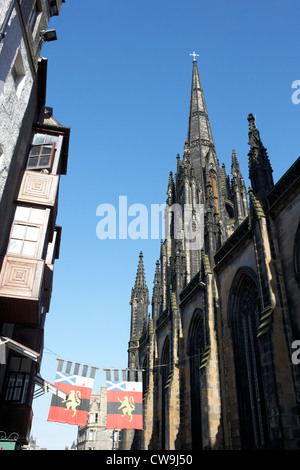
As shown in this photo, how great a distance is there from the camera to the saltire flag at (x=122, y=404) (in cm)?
1908

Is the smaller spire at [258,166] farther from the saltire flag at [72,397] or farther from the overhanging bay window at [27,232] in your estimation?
the saltire flag at [72,397]

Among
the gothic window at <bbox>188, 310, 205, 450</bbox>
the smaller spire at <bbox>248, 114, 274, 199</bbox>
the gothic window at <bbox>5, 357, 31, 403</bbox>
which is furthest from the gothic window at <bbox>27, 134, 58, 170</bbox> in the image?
the gothic window at <bbox>188, 310, 205, 450</bbox>

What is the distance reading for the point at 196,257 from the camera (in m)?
31.9

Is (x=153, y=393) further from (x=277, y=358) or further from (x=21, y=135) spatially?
(x=21, y=135)

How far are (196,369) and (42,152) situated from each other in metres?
14.9

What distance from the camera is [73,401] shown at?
1672 centimetres

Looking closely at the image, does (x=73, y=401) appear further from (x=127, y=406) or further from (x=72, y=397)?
(x=127, y=406)

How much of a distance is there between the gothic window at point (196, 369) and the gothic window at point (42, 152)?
12601 millimetres

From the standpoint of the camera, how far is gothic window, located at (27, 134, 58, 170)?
48.9ft

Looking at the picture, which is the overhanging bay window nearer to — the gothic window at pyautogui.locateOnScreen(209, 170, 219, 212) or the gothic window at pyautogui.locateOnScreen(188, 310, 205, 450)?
the gothic window at pyautogui.locateOnScreen(188, 310, 205, 450)

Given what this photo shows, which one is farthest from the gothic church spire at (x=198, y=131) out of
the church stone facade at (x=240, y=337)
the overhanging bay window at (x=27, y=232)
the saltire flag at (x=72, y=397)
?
the overhanging bay window at (x=27, y=232)

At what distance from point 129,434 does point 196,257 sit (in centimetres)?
1699

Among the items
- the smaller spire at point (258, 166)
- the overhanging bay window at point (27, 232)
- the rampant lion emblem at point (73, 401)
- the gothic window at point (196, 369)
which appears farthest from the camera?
the gothic window at point (196, 369)
